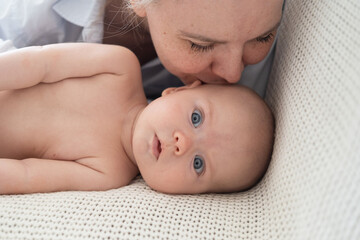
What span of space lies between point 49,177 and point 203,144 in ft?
1.48

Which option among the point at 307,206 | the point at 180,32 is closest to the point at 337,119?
the point at 307,206

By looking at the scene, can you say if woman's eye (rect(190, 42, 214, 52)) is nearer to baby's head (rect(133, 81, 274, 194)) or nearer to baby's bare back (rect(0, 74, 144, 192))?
baby's head (rect(133, 81, 274, 194))

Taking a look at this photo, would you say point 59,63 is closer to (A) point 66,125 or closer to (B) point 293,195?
(A) point 66,125

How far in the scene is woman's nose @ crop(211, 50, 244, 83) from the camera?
1124mm

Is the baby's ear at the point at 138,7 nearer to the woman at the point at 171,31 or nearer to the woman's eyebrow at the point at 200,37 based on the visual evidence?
the woman at the point at 171,31

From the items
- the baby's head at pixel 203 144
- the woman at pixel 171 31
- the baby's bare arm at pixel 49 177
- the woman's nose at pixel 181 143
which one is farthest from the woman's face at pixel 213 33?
the baby's bare arm at pixel 49 177

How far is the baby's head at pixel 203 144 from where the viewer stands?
44.7 inches

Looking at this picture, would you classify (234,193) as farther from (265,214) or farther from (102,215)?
(102,215)

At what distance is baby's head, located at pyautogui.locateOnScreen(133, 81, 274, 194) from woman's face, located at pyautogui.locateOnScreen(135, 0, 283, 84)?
108 millimetres

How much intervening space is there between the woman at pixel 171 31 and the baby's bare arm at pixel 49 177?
0.42 metres

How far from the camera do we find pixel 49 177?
43.9 inches

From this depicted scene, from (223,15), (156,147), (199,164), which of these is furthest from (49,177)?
(223,15)

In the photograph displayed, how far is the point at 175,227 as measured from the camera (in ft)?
2.93

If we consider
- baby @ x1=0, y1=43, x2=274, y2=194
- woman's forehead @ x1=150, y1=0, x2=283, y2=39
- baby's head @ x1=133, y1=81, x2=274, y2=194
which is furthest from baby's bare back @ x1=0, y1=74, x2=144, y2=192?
woman's forehead @ x1=150, y1=0, x2=283, y2=39
